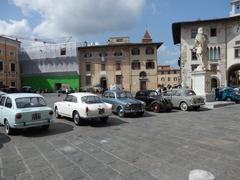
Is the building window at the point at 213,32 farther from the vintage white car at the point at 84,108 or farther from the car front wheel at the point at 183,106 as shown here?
the vintage white car at the point at 84,108

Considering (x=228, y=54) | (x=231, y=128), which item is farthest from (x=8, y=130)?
(x=228, y=54)

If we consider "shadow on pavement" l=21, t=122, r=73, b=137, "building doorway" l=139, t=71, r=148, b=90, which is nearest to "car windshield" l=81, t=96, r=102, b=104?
"shadow on pavement" l=21, t=122, r=73, b=137

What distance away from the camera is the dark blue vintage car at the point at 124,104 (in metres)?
13.8

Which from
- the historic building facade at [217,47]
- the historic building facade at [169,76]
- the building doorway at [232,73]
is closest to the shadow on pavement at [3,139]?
the historic building facade at [217,47]

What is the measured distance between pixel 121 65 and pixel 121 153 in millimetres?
44280

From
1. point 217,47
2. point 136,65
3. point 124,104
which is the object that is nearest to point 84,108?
point 124,104

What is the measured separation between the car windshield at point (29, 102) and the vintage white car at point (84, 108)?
1.86 meters

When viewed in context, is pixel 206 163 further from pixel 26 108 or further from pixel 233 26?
pixel 233 26

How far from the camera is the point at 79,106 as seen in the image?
11375mm

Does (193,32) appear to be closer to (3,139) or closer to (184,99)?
(184,99)

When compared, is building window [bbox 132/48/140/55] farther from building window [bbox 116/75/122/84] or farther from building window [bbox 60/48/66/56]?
building window [bbox 60/48/66/56]

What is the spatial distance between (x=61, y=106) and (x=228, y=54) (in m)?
33.2

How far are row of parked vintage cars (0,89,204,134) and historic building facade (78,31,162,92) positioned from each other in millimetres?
31354

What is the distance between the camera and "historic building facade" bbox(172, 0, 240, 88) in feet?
124
